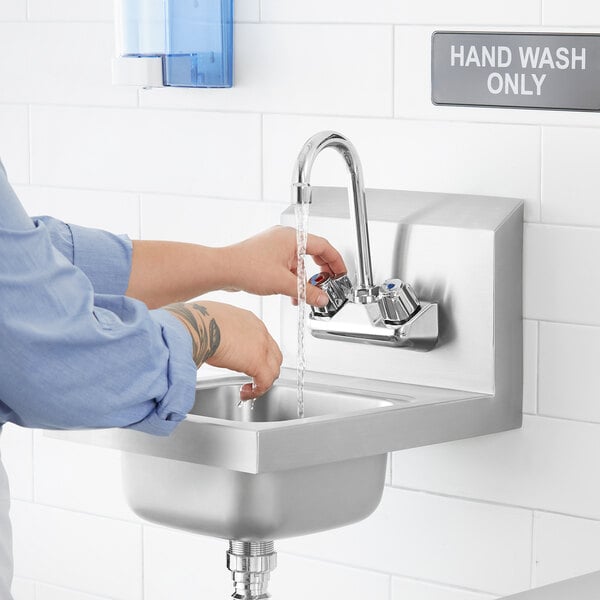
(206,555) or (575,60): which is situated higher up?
(575,60)

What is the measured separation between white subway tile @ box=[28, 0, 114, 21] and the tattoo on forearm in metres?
0.77

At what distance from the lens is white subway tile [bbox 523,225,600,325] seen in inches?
60.5

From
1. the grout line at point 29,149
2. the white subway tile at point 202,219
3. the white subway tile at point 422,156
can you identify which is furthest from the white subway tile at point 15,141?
the white subway tile at point 422,156

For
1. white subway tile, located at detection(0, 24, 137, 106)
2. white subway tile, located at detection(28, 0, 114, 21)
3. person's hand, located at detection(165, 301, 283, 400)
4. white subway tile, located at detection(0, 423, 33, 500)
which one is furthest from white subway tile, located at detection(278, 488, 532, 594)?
white subway tile, located at detection(28, 0, 114, 21)

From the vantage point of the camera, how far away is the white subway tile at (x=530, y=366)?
62.7 inches

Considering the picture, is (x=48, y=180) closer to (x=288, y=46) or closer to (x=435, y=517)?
(x=288, y=46)

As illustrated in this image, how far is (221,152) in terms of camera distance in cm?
183

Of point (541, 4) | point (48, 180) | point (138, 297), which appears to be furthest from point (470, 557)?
point (48, 180)

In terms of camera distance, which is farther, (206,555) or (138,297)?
(206,555)

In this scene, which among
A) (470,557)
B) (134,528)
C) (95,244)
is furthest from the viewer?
(134,528)

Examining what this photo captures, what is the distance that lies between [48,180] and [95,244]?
0.56 metres

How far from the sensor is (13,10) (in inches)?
79.8

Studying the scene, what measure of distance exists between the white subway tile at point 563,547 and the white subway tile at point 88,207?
2.45 feet

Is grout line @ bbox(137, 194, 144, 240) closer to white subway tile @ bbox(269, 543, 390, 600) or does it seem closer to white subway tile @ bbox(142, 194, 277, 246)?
white subway tile @ bbox(142, 194, 277, 246)
